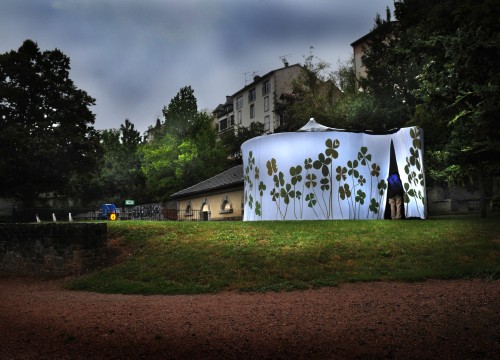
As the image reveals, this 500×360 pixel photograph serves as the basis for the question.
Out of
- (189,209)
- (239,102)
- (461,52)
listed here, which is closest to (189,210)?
(189,209)

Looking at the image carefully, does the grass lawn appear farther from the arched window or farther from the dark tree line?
the arched window

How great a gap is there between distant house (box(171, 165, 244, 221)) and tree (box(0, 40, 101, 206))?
9934 mm

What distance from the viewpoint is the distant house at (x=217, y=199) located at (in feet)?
102

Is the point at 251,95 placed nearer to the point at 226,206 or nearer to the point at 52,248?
the point at 226,206

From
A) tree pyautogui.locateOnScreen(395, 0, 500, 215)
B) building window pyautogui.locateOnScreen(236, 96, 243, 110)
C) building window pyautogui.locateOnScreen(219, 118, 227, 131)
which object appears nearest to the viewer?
tree pyautogui.locateOnScreen(395, 0, 500, 215)

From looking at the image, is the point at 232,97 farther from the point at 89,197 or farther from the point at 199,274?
the point at 199,274

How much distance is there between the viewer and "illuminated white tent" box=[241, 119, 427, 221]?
20.2m

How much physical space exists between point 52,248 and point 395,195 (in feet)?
49.4

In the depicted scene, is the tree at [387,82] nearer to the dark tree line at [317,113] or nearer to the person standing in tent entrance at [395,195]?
the dark tree line at [317,113]

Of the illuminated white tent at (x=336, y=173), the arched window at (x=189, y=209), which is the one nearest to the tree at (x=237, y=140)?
the arched window at (x=189, y=209)

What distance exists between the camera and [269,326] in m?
5.95

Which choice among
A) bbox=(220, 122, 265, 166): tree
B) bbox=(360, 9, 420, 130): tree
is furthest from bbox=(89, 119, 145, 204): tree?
bbox=(360, 9, 420, 130): tree

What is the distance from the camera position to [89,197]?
182ft

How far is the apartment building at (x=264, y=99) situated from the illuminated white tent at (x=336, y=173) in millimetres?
36935
